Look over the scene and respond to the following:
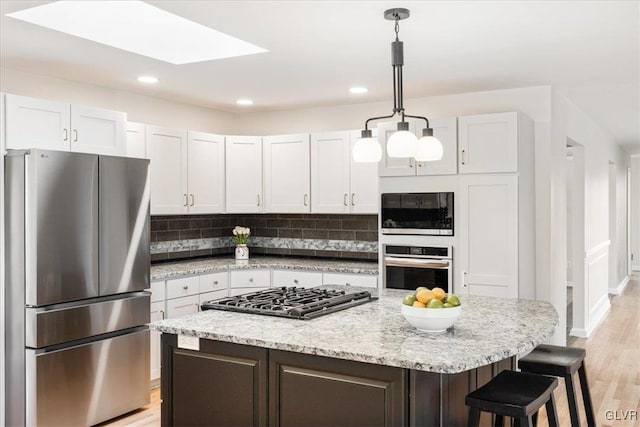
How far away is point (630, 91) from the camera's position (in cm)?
499

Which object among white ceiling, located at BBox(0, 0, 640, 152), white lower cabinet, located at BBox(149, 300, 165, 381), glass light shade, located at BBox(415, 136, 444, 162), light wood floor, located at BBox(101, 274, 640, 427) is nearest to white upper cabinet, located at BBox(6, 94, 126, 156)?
white ceiling, located at BBox(0, 0, 640, 152)

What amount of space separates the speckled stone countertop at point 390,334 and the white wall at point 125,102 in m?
2.50

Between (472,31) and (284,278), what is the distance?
2885 mm

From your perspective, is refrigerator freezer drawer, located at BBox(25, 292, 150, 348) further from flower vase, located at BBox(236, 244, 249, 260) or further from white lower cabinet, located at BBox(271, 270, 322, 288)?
flower vase, located at BBox(236, 244, 249, 260)

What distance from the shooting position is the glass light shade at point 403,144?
269 cm

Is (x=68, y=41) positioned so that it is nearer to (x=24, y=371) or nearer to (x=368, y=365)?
(x=24, y=371)

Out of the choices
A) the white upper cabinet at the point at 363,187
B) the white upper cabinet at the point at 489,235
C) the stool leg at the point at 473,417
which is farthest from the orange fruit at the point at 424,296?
the white upper cabinet at the point at 363,187

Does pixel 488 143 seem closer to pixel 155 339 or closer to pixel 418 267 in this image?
pixel 418 267

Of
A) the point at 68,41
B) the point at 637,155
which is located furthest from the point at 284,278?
the point at 637,155

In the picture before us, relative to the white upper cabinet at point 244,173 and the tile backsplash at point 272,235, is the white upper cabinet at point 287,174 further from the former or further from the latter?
the tile backsplash at point 272,235

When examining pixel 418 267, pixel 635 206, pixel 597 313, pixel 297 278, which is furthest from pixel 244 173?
pixel 635 206

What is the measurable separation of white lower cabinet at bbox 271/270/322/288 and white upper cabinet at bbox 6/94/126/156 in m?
1.80

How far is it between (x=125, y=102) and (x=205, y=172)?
92 centimetres

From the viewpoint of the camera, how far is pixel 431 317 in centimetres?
239
